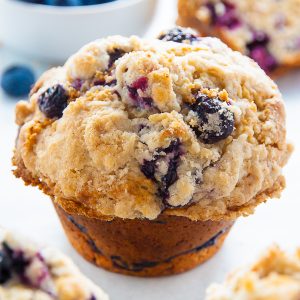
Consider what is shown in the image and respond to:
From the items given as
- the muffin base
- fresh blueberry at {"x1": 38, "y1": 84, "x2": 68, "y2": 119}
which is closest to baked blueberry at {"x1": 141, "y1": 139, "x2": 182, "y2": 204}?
the muffin base

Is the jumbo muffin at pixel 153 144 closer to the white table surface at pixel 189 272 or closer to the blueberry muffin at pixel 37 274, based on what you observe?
the white table surface at pixel 189 272

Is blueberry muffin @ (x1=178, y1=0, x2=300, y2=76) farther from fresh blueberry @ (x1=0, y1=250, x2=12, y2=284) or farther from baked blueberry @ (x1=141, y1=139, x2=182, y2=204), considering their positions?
fresh blueberry @ (x1=0, y1=250, x2=12, y2=284)

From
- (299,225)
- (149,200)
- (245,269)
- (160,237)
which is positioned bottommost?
(299,225)

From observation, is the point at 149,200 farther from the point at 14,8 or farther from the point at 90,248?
the point at 14,8

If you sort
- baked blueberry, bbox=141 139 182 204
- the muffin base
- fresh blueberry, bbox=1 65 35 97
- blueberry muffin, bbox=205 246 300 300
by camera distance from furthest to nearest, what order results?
fresh blueberry, bbox=1 65 35 97 → the muffin base → baked blueberry, bbox=141 139 182 204 → blueberry muffin, bbox=205 246 300 300

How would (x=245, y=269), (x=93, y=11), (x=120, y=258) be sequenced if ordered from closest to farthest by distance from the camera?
(x=245, y=269), (x=120, y=258), (x=93, y=11)

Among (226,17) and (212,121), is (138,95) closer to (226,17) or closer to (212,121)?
(212,121)

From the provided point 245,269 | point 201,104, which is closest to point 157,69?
point 201,104

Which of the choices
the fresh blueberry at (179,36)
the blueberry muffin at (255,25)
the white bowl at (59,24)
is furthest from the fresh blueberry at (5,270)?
the blueberry muffin at (255,25)
